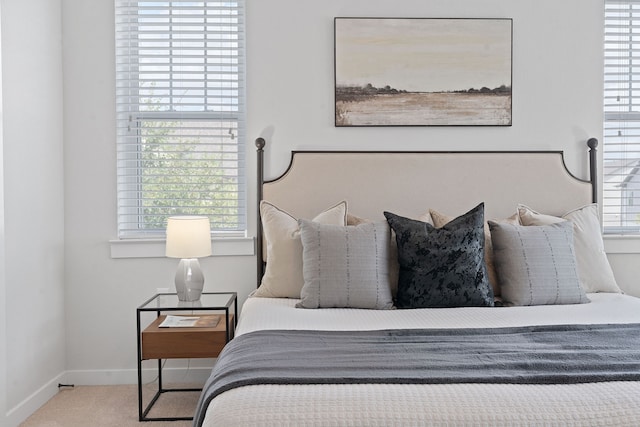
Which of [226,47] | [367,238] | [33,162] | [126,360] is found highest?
[226,47]

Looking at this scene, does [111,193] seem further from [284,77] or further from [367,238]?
[367,238]

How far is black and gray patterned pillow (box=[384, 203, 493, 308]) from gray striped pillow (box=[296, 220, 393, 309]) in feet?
0.33

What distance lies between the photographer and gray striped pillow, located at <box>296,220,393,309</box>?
2.74m

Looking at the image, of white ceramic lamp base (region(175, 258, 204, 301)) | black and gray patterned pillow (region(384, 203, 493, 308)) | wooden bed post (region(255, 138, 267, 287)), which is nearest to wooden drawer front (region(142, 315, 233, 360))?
white ceramic lamp base (region(175, 258, 204, 301))

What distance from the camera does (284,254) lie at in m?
2.98

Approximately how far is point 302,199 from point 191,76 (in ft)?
3.25

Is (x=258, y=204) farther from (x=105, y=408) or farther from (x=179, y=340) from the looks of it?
(x=105, y=408)

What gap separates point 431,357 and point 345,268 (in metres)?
0.93

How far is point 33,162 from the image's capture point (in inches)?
120

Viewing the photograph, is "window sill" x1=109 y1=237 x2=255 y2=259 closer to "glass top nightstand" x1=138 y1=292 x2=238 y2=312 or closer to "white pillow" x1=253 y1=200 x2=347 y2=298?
"glass top nightstand" x1=138 y1=292 x2=238 y2=312

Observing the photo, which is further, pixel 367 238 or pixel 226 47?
pixel 226 47

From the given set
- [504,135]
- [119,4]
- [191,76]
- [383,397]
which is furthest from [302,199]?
[383,397]

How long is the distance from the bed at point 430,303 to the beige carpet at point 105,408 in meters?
0.77

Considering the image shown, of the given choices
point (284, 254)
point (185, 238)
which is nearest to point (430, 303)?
point (284, 254)
